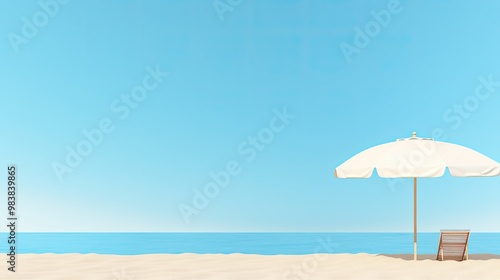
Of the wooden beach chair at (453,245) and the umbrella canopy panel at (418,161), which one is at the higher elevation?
the umbrella canopy panel at (418,161)

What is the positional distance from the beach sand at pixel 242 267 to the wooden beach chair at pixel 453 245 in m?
0.20

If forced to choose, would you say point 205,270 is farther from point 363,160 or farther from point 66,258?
A: point 363,160

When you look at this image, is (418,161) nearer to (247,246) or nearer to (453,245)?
(453,245)

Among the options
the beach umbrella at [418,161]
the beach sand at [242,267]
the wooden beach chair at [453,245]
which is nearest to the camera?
the beach sand at [242,267]

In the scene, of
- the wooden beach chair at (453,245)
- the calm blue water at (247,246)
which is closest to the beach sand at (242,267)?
the wooden beach chair at (453,245)

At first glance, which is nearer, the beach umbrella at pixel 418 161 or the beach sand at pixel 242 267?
the beach sand at pixel 242 267

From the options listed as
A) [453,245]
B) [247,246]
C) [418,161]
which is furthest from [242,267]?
[247,246]

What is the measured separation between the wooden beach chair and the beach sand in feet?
0.66

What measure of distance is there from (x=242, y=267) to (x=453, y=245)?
342cm

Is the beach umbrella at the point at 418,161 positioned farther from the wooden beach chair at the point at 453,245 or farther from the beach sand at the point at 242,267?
the beach sand at the point at 242,267

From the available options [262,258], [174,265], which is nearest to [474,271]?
[262,258]

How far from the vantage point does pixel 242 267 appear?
320 inches

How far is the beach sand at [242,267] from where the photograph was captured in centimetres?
733

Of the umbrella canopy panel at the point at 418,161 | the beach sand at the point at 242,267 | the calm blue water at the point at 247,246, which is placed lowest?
the beach sand at the point at 242,267
